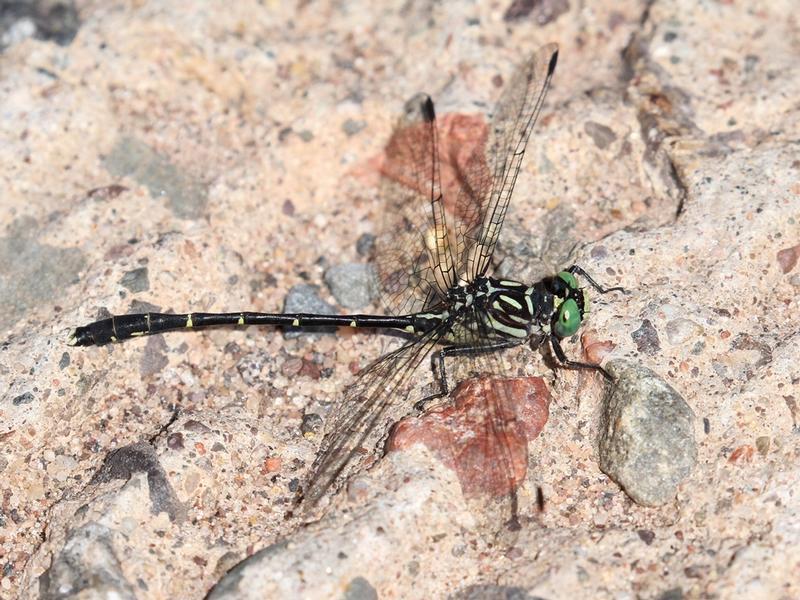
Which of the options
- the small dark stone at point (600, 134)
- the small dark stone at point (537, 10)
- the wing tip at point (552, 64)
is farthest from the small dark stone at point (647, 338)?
the small dark stone at point (537, 10)

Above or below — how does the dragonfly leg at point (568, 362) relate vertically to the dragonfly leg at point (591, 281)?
below

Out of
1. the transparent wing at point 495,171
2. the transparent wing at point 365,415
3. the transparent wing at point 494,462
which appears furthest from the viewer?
the transparent wing at point 495,171

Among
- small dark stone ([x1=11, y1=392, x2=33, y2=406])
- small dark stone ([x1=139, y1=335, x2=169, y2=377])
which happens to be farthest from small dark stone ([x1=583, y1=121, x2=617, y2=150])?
small dark stone ([x1=11, y1=392, x2=33, y2=406])

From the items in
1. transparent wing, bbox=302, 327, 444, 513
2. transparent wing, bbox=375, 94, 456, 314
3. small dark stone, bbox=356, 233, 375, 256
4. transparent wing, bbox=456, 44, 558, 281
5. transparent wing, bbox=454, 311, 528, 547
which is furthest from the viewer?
small dark stone, bbox=356, 233, 375, 256

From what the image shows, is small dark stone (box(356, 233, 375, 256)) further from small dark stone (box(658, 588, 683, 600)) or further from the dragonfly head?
small dark stone (box(658, 588, 683, 600))

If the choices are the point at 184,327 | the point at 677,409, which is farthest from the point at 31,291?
the point at 677,409

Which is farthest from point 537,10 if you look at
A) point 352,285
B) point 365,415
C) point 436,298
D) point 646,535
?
point 646,535

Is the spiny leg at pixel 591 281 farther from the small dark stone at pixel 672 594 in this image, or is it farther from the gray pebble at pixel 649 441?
the small dark stone at pixel 672 594

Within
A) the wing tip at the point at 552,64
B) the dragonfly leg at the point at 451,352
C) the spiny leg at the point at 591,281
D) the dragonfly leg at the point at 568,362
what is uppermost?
the wing tip at the point at 552,64
